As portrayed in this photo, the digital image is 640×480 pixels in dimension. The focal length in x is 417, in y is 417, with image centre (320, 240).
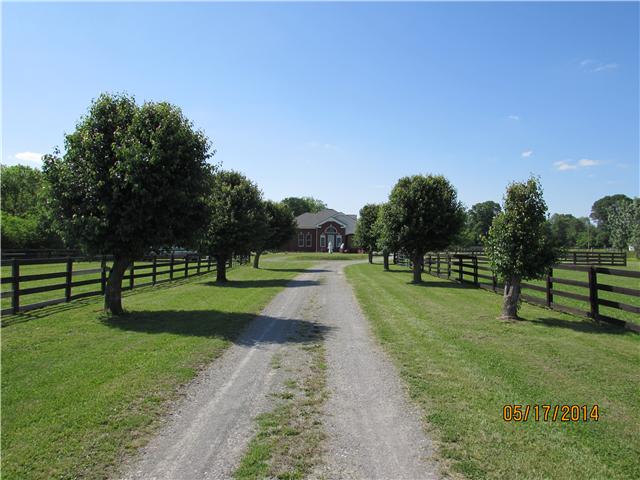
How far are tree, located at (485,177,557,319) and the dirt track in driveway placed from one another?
529cm

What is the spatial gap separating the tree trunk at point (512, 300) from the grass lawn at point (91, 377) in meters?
7.43

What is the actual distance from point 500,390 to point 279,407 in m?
3.25

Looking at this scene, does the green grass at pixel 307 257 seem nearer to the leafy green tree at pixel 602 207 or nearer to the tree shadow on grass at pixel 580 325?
the tree shadow on grass at pixel 580 325

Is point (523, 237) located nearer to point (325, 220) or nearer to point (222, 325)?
point (222, 325)

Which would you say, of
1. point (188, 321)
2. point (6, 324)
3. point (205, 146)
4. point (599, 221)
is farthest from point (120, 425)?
point (599, 221)

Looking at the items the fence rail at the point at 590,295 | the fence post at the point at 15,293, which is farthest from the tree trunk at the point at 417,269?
the fence post at the point at 15,293

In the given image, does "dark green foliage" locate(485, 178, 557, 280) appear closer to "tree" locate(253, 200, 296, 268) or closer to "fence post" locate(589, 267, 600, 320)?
"fence post" locate(589, 267, 600, 320)

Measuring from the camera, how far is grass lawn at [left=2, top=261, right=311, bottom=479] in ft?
14.4

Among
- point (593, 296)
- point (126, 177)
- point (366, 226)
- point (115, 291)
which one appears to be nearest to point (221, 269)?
point (115, 291)

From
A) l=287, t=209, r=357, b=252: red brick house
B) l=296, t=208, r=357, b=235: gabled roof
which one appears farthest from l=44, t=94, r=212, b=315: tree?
l=296, t=208, r=357, b=235: gabled roof

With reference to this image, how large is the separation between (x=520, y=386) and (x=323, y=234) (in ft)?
234

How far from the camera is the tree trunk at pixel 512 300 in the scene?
1188 cm

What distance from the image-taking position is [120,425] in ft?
16.4

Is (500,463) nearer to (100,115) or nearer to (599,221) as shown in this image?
(100,115)
